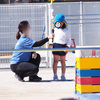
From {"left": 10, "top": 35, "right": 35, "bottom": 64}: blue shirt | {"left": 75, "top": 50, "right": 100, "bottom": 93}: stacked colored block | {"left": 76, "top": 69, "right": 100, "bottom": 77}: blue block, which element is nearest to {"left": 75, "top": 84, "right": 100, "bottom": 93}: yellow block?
{"left": 75, "top": 50, "right": 100, "bottom": 93}: stacked colored block

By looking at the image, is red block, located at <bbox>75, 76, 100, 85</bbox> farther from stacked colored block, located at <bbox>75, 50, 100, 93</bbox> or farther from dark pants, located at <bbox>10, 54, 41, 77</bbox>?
dark pants, located at <bbox>10, 54, 41, 77</bbox>

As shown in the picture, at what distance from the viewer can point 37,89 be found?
8.02m

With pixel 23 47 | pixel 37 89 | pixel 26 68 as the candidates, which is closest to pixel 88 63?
pixel 37 89

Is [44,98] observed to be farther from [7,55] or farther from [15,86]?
[7,55]

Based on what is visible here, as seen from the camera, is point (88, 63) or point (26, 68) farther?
point (26, 68)

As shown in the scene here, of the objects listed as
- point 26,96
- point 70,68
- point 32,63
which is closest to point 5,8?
point 70,68

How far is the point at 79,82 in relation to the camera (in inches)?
267

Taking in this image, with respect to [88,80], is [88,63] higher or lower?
higher

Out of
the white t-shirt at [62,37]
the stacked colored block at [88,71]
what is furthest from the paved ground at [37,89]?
the white t-shirt at [62,37]

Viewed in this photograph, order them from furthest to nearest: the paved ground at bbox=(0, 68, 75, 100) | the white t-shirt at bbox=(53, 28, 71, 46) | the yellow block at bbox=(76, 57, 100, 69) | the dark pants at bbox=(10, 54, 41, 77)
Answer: the white t-shirt at bbox=(53, 28, 71, 46), the dark pants at bbox=(10, 54, 41, 77), the paved ground at bbox=(0, 68, 75, 100), the yellow block at bbox=(76, 57, 100, 69)

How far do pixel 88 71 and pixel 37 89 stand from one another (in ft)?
5.11

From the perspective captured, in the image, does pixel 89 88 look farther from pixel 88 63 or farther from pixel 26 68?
pixel 26 68

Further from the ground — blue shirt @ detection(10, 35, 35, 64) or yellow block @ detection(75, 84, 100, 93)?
blue shirt @ detection(10, 35, 35, 64)

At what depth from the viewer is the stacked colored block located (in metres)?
6.74
